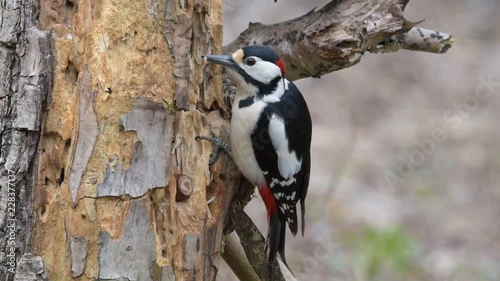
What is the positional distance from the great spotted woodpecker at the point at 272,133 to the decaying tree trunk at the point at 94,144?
0.51 meters

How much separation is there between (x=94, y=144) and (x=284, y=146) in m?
0.96

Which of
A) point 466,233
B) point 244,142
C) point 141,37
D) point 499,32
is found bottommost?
point 466,233

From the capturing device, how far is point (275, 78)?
274 cm

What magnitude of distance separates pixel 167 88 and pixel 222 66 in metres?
0.42

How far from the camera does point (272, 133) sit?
9.13 feet

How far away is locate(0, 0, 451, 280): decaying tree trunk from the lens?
2.00 meters

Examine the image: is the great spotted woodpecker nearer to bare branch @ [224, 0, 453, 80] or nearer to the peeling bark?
bare branch @ [224, 0, 453, 80]

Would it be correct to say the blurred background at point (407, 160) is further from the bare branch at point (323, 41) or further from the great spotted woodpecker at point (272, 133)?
the bare branch at point (323, 41)

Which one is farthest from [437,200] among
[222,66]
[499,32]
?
[222,66]

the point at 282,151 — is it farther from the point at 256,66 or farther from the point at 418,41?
the point at 418,41

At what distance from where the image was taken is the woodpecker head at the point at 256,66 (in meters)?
2.62

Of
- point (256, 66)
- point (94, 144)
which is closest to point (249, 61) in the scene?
point (256, 66)

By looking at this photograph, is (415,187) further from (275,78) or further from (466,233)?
(275,78)

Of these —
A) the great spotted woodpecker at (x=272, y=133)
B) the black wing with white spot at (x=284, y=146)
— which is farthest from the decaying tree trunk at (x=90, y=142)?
the black wing with white spot at (x=284, y=146)
